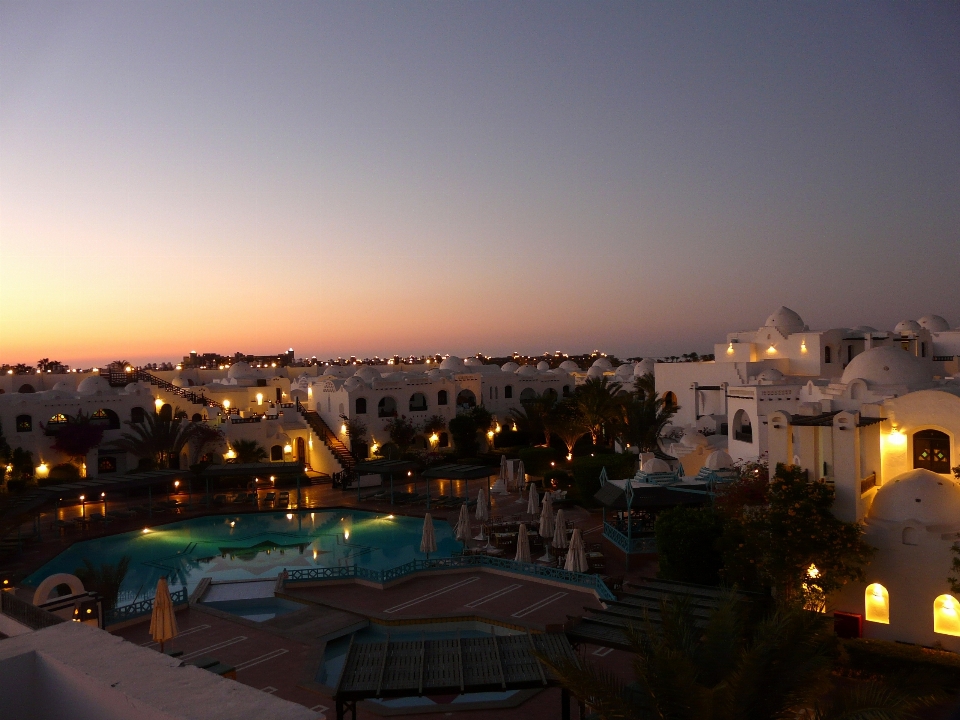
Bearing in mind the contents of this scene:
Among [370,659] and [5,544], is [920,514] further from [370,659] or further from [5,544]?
[5,544]

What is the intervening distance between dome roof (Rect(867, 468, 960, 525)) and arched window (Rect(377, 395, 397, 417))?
32908mm

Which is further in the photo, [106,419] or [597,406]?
[597,406]

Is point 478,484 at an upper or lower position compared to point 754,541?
lower

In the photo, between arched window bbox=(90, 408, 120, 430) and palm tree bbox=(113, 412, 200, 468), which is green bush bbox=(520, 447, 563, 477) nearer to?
palm tree bbox=(113, 412, 200, 468)

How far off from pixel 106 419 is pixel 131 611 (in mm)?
25399

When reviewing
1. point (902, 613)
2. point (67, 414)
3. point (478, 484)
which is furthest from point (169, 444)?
point (902, 613)

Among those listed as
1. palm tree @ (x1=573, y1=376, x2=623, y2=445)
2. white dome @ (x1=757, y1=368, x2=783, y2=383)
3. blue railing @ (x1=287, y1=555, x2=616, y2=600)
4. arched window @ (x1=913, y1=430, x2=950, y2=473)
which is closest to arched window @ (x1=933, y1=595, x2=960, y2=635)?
arched window @ (x1=913, y1=430, x2=950, y2=473)

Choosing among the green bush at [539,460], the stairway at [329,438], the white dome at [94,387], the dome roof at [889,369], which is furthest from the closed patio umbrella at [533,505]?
the white dome at [94,387]

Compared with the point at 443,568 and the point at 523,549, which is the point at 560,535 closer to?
the point at 523,549

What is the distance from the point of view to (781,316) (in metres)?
45.7

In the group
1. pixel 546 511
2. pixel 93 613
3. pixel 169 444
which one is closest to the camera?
pixel 93 613

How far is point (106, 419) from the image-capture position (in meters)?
40.8

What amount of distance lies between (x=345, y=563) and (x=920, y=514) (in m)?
17.2

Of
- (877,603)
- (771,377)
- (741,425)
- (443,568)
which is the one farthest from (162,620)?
(771,377)
